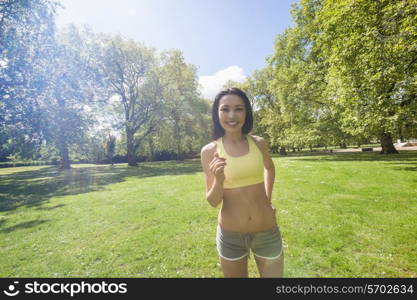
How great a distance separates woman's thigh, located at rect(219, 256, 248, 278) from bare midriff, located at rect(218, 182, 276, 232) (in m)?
0.40

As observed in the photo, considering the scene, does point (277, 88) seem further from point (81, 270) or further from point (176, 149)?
point (81, 270)

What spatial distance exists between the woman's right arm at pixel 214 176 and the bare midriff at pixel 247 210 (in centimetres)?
23

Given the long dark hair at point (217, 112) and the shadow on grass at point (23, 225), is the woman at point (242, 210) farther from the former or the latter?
the shadow on grass at point (23, 225)

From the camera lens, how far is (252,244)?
256cm

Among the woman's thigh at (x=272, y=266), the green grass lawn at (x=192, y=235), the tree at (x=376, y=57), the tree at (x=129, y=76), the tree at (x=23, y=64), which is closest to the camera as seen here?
the woman's thigh at (x=272, y=266)

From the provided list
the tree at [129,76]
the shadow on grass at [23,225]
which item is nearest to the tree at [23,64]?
the tree at [129,76]

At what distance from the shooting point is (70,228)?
25.4ft

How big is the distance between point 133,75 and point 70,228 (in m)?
36.5

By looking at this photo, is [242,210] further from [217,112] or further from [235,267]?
[217,112]

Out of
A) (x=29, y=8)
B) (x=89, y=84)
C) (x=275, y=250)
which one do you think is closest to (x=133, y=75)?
(x=89, y=84)

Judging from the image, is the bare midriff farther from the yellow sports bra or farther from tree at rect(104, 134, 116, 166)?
tree at rect(104, 134, 116, 166)

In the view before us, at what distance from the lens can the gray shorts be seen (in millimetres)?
2518

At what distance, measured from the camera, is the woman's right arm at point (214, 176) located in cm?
224

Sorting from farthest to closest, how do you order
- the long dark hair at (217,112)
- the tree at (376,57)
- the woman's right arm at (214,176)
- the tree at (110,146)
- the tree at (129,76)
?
the tree at (110,146)
the tree at (129,76)
the tree at (376,57)
the long dark hair at (217,112)
the woman's right arm at (214,176)
